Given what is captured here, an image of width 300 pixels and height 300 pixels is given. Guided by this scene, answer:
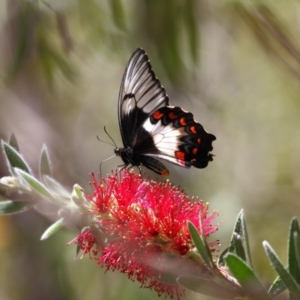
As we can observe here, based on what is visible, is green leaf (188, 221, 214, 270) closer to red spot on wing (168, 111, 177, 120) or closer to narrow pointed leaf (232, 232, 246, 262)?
narrow pointed leaf (232, 232, 246, 262)

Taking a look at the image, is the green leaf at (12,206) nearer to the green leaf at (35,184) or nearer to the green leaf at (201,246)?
the green leaf at (35,184)

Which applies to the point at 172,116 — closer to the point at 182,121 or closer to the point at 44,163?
the point at 182,121

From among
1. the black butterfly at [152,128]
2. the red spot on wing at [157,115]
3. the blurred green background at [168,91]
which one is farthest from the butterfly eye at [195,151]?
the blurred green background at [168,91]

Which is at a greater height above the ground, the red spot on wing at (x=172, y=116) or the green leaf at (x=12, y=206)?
the red spot on wing at (x=172, y=116)

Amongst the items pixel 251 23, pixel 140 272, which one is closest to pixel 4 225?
pixel 251 23

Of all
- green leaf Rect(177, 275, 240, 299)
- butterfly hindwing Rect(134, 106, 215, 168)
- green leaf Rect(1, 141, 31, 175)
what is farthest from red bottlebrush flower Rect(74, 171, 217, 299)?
butterfly hindwing Rect(134, 106, 215, 168)

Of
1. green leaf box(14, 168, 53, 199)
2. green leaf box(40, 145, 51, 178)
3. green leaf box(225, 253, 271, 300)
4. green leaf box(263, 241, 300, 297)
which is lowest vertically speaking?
green leaf box(14, 168, 53, 199)
